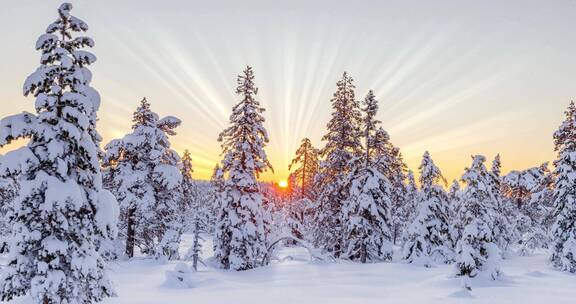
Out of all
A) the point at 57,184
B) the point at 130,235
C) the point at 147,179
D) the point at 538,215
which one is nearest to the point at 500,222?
the point at 538,215

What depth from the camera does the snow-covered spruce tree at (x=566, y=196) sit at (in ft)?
104

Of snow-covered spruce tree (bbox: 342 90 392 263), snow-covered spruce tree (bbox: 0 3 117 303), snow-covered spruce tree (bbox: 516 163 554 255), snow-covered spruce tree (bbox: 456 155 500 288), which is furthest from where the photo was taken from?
snow-covered spruce tree (bbox: 516 163 554 255)

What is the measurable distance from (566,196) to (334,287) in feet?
75.1

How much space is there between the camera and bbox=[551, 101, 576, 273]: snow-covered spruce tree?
104 feet

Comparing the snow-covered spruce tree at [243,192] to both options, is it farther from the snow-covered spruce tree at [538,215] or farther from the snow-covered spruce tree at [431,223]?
the snow-covered spruce tree at [538,215]

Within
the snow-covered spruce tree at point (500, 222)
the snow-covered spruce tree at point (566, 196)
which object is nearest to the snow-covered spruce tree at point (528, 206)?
the snow-covered spruce tree at point (500, 222)

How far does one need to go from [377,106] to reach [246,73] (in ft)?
31.3

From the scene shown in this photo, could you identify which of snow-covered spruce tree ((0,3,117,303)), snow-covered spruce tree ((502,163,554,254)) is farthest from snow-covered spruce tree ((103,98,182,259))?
snow-covered spruce tree ((502,163,554,254))

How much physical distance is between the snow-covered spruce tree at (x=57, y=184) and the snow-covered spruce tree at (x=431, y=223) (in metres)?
25.1

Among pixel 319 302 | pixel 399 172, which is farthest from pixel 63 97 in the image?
pixel 399 172

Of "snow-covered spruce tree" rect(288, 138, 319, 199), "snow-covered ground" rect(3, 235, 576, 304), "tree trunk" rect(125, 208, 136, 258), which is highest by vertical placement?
"snow-covered spruce tree" rect(288, 138, 319, 199)

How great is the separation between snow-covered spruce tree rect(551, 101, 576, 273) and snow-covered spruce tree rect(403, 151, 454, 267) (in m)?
8.09

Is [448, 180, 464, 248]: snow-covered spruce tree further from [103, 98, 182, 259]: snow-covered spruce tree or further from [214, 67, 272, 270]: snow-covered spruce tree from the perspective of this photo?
[103, 98, 182, 259]: snow-covered spruce tree

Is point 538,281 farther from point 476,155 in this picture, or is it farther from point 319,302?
point 319,302
